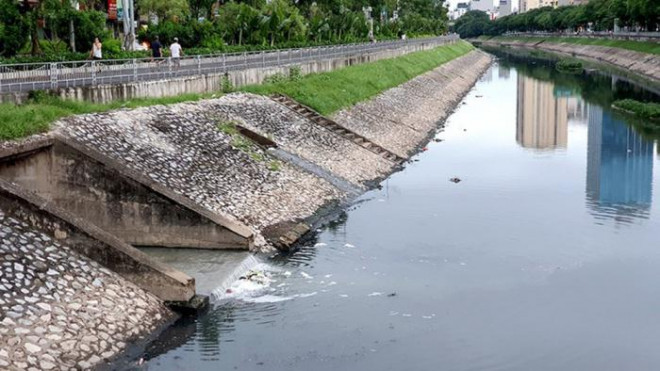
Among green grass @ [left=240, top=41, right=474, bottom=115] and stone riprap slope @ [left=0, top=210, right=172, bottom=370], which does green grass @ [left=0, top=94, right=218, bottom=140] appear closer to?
stone riprap slope @ [left=0, top=210, right=172, bottom=370]

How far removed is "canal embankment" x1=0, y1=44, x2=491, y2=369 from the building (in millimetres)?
13609

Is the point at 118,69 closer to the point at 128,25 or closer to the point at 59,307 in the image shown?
the point at 59,307

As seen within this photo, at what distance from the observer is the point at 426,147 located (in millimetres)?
45844

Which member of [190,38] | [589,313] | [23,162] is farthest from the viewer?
[190,38]

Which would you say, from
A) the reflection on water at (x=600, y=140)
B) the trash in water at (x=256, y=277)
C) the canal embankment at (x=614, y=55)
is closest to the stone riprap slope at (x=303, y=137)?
the reflection on water at (x=600, y=140)

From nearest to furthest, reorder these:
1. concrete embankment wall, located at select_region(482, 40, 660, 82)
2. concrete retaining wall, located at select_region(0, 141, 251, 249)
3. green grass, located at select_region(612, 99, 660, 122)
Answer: concrete retaining wall, located at select_region(0, 141, 251, 249), green grass, located at select_region(612, 99, 660, 122), concrete embankment wall, located at select_region(482, 40, 660, 82)

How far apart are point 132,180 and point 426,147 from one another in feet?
85.0

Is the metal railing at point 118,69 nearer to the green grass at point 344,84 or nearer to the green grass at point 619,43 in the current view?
the green grass at point 344,84

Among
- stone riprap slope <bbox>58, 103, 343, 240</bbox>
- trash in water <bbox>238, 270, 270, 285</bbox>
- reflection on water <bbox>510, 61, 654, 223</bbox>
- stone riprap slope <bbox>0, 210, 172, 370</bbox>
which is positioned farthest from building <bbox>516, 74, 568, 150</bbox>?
stone riprap slope <bbox>0, 210, 172, 370</bbox>

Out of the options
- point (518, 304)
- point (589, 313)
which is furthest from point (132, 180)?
point (589, 313)

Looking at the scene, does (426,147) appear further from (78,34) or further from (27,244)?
(27,244)

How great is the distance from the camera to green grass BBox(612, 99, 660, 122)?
54438 mm

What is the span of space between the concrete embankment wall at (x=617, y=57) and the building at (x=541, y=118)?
11059 millimetres

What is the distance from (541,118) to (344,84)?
16.6 metres
